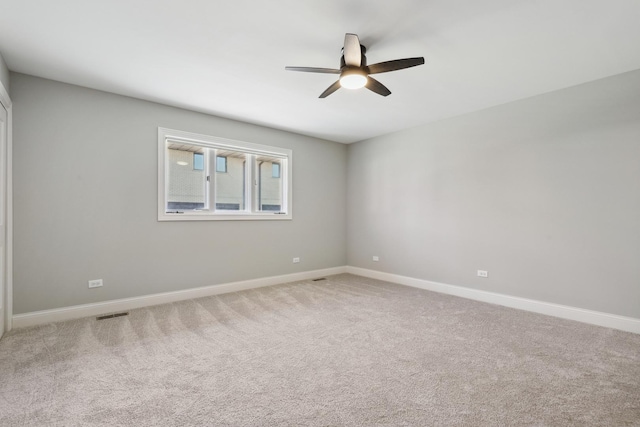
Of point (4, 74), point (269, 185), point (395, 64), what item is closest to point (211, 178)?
point (269, 185)

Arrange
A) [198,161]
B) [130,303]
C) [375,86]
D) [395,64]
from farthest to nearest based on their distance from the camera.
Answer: [198,161] → [130,303] → [375,86] → [395,64]

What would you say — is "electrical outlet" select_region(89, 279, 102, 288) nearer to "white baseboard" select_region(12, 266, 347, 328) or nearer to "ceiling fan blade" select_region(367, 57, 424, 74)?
"white baseboard" select_region(12, 266, 347, 328)

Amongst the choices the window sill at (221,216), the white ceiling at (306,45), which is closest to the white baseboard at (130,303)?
the window sill at (221,216)

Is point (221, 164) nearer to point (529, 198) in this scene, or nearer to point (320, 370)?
point (320, 370)

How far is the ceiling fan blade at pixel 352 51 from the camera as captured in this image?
2.19 meters

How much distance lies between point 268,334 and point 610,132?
4.23m

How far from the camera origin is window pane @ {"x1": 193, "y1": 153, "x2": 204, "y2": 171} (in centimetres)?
445

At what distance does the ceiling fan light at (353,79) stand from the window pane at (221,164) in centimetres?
269

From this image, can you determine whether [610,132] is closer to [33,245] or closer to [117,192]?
[117,192]

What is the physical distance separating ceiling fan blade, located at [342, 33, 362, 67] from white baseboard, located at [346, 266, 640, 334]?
353 cm

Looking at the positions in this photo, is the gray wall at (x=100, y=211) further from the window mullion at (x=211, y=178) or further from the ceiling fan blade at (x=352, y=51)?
the ceiling fan blade at (x=352, y=51)

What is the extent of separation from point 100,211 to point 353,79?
10.8 ft

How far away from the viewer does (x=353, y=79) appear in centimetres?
261

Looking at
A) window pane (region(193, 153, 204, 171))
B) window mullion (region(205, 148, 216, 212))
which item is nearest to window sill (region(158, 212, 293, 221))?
window mullion (region(205, 148, 216, 212))
